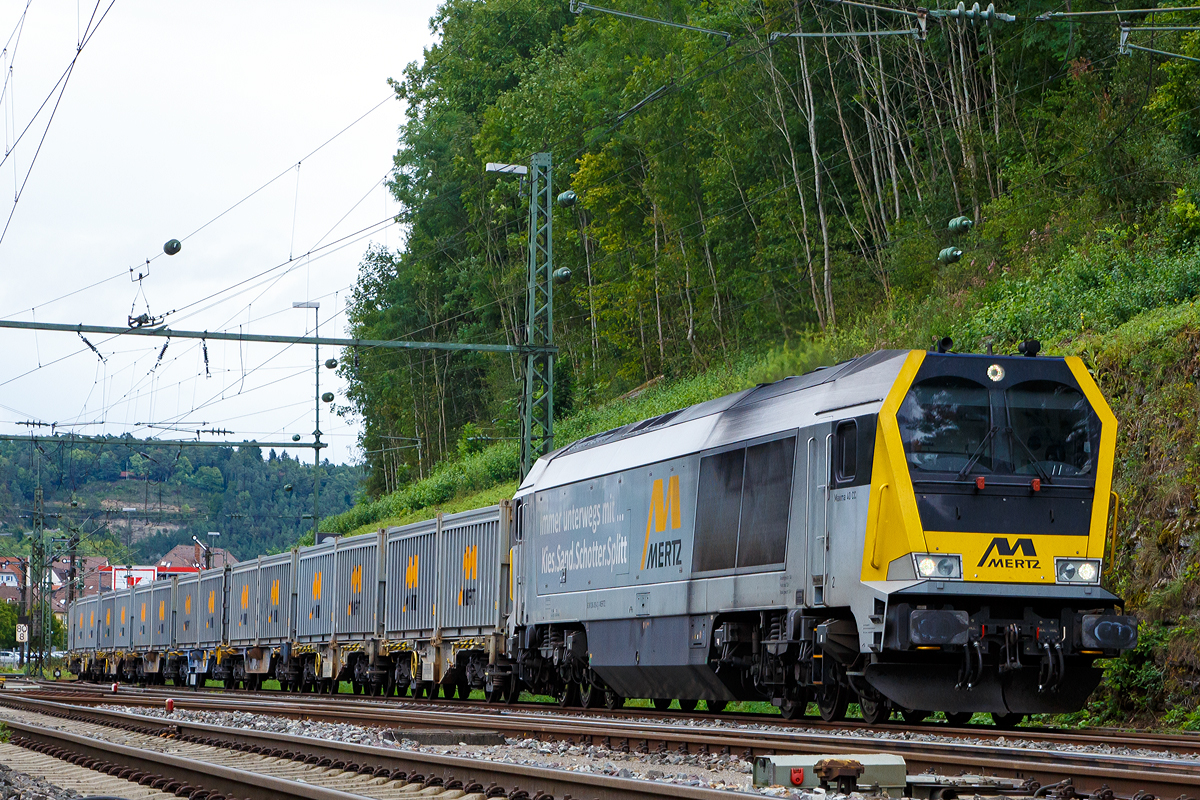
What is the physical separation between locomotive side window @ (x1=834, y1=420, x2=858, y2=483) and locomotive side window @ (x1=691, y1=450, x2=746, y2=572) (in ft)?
5.73

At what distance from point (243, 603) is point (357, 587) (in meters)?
8.69

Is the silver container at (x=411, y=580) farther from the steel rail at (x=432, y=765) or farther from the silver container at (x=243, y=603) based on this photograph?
the silver container at (x=243, y=603)

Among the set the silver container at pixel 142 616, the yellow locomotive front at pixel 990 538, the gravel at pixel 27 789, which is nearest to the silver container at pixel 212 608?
the silver container at pixel 142 616

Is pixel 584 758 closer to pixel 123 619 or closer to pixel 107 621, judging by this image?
pixel 123 619

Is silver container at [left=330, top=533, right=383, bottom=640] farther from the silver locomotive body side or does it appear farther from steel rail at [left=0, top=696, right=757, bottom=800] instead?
steel rail at [left=0, top=696, right=757, bottom=800]

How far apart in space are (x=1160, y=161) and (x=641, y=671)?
15735mm

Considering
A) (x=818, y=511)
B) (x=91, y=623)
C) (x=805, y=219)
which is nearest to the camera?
(x=818, y=511)

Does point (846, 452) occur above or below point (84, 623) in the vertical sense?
above

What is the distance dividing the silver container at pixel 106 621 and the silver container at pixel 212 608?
42.2 ft

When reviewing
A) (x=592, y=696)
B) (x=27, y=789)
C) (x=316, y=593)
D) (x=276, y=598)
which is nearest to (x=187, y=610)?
(x=276, y=598)

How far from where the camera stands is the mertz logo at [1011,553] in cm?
1191

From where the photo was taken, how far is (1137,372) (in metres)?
16.5

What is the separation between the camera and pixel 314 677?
97.5 ft

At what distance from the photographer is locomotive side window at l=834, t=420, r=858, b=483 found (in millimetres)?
12453
